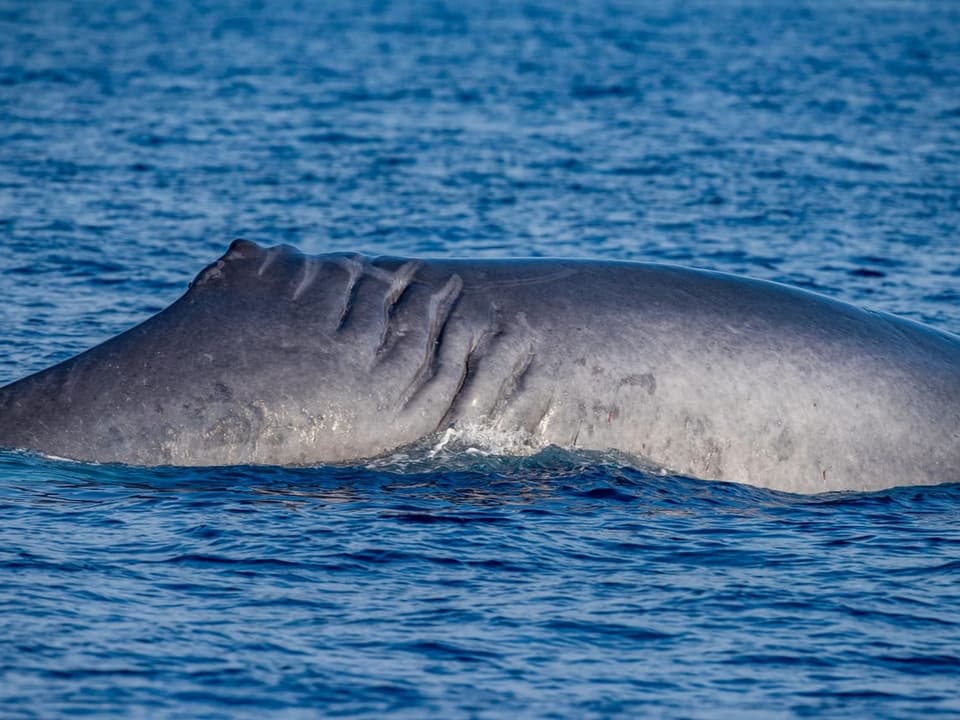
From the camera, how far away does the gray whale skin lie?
12234 millimetres

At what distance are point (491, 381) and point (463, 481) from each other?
726 millimetres

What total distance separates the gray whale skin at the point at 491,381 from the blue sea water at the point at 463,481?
24 cm

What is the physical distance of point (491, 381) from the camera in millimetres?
12438

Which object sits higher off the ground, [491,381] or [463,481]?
[491,381]

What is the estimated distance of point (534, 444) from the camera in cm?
1245

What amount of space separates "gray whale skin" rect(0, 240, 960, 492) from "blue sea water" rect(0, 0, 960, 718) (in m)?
0.24

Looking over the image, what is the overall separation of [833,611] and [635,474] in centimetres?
232

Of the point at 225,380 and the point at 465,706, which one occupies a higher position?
the point at 225,380

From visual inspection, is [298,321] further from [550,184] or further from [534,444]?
[550,184]

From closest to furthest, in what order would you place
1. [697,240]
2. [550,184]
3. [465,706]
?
[465,706]
[697,240]
[550,184]

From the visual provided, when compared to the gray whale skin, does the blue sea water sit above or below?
below

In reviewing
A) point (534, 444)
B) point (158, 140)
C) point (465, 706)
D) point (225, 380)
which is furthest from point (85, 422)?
point (158, 140)

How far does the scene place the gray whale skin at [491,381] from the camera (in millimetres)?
12234

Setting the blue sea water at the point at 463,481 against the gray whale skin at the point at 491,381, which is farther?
the gray whale skin at the point at 491,381
